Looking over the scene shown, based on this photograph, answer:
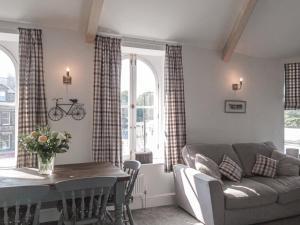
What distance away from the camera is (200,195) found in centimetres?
322

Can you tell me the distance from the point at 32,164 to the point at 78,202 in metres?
0.98

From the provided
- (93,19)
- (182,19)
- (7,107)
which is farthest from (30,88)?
(182,19)

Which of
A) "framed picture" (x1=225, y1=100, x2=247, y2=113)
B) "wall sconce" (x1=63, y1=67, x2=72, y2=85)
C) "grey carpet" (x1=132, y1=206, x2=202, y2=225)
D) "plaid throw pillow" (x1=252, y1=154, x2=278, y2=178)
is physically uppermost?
"wall sconce" (x1=63, y1=67, x2=72, y2=85)

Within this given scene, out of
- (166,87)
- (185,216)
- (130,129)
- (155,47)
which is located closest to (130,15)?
(155,47)

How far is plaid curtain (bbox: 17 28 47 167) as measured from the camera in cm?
316

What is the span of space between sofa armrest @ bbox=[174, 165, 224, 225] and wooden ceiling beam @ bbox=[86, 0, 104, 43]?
2233mm

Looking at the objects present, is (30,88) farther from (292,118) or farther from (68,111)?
(292,118)

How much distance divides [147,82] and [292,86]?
9.48ft

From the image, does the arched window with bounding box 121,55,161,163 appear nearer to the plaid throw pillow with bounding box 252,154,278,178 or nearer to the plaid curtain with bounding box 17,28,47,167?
the plaid curtain with bounding box 17,28,47,167

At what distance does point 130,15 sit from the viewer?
3.53 m

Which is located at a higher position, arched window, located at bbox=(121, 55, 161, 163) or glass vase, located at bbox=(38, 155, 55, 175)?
arched window, located at bbox=(121, 55, 161, 163)

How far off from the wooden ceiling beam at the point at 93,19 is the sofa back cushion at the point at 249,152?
2816 millimetres

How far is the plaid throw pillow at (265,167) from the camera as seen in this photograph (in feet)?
12.8

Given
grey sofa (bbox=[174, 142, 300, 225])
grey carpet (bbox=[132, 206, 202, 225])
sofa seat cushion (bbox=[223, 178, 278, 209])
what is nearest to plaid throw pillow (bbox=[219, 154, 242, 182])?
grey sofa (bbox=[174, 142, 300, 225])
